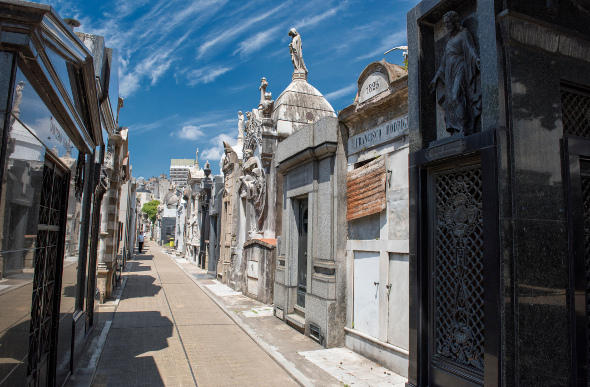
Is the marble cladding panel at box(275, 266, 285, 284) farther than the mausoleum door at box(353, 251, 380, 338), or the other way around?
the marble cladding panel at box(275, 266, 285, 284)

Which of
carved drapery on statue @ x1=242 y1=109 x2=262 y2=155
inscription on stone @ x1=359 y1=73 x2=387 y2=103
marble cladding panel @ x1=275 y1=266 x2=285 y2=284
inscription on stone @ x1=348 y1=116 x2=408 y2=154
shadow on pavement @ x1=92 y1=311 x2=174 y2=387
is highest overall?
carved drapery on statue @ x1=242 y1=109 x2=262 y2=155

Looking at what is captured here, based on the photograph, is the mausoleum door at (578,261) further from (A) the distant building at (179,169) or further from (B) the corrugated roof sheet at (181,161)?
(B) the corrugated roof sheet at (181,161)

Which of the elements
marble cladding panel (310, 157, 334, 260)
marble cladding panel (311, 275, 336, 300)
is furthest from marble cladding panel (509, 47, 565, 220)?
marble cladding panel (311, 275, 336, 300)

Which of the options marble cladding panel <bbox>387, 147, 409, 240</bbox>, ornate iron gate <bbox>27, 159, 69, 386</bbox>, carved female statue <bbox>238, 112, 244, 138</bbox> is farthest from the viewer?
carved female statue <bbox>238, 112, 244, 138</bbox>

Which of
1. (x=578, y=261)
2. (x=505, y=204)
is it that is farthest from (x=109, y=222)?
(x=578, y=261)

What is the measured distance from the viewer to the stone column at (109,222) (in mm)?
10690

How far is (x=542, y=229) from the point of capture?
138 inches

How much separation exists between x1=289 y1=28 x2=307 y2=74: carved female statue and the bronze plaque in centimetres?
638

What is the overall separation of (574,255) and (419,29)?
286cm

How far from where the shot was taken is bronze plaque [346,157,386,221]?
6199 millimetres

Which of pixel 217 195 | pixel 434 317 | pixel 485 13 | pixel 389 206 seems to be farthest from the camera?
pixel 217 195

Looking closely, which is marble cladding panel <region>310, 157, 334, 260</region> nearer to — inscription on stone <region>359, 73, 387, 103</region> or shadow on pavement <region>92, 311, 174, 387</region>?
inscription on stone <region>359, 73, 387, 103</region>

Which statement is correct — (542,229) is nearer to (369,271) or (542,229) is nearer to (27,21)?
(369,271)

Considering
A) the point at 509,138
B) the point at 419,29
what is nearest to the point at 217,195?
the point at 419,29
